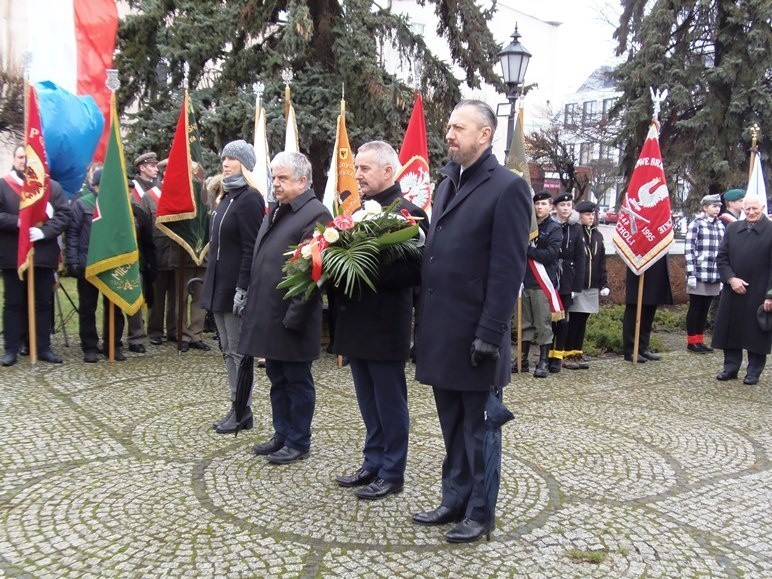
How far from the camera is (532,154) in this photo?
30.2 metres

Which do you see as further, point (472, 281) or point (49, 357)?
point (49, 357)

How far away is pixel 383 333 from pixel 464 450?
0.82m

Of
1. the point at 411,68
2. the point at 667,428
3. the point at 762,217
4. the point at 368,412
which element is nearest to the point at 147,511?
the point at 368,412

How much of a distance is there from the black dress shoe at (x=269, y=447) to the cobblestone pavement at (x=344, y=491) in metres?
0.13

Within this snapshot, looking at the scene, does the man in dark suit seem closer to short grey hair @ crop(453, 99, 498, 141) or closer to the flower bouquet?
short grey hair @ crop(453, 99, 498, 141)

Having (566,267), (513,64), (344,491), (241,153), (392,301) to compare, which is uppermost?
(513,64)

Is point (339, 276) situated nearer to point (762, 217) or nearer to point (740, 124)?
point (762, 217)

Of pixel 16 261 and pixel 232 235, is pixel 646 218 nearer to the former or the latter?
pixel 232 235

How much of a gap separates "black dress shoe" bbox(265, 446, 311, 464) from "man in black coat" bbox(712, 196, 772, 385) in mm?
5362

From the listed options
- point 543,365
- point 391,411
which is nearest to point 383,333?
point 391,411

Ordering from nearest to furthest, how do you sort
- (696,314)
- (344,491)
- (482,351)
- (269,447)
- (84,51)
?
(482,351) < (344,491) < (269,447) < (696,314) < (84,51)

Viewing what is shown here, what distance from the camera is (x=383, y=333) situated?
4.04m

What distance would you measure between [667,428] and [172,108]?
9.31 m

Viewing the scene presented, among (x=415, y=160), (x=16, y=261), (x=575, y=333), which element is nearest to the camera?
(x=16, y=261)
